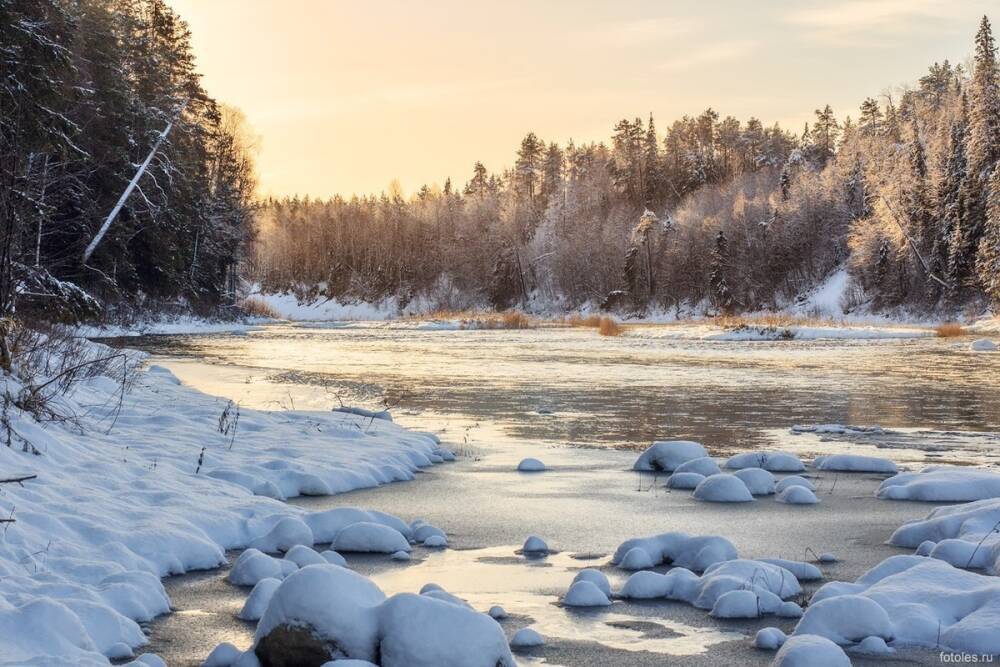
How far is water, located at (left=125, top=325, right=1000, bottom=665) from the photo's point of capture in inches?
207

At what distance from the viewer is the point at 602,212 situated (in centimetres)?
10588

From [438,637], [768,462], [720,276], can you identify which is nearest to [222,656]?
[438,637]

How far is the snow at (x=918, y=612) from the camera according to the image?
4.74m

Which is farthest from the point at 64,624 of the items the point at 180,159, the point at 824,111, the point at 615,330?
the point at 824,111

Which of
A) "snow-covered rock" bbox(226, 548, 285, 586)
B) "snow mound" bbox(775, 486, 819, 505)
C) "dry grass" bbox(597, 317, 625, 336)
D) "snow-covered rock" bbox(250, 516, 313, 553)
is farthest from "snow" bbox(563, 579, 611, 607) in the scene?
"dry grass" bbox(597, 317, 625, 336)

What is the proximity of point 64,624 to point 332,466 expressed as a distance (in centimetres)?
543

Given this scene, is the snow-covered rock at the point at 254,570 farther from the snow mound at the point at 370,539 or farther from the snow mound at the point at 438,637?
the snow mound at the point at 438,637

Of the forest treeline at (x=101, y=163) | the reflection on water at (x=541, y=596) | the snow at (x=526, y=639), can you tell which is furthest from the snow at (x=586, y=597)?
the forest treeline at (x=101, y=163)

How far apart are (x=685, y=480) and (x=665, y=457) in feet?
2.97

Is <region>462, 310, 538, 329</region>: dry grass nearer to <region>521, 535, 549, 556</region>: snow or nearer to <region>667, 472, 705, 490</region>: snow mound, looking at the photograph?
<region>667, 472, 705, 490</region>: snow mound

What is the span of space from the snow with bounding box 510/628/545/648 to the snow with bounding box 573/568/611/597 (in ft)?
2.87

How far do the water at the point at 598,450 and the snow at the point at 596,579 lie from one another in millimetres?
163

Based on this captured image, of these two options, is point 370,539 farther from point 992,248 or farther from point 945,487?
point 992,248

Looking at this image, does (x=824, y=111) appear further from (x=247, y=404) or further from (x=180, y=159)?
(x=247, y=404)
